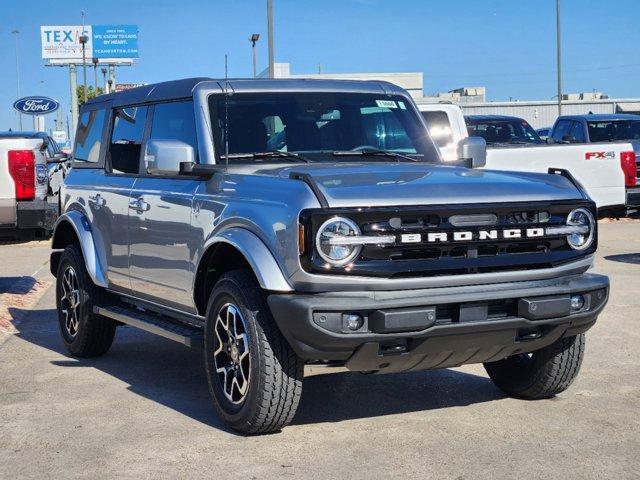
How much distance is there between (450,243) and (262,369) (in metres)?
1.10

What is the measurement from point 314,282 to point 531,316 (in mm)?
1122

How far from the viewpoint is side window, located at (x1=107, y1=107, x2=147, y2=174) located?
7.52m

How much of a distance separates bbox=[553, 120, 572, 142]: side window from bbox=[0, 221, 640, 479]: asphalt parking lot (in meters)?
13.1

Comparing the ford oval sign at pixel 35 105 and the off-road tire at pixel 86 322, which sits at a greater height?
the ford oval sign at pixel 35 105

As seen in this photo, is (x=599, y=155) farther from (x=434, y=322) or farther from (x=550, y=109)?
(x=550, y=109)

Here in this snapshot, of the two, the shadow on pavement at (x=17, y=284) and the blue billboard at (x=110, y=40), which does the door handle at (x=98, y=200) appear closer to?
the shadow on pavement at (x=17, y=284)

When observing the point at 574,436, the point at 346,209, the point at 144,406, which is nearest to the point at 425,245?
the point at 346,209

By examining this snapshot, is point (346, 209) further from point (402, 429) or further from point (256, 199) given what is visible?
point (402, 429)

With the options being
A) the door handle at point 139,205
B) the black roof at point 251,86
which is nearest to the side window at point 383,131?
the black roof at point 251,86

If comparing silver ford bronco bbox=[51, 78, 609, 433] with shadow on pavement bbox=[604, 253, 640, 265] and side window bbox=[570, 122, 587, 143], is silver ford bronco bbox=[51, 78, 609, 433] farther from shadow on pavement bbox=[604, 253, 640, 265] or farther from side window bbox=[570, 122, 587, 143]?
side window bbox=[570, 122, 587, 143]

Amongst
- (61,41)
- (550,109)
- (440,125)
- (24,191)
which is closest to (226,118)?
(24,191)

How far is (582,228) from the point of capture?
575 cm

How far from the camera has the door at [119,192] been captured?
7328 mm

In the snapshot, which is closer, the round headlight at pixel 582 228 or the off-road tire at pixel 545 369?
the round headlight at pixel 582 228
